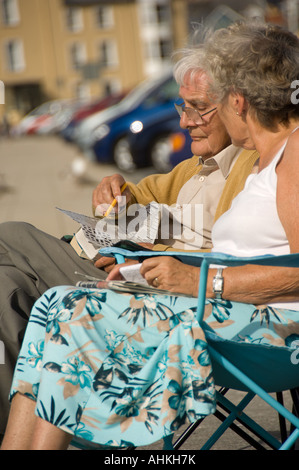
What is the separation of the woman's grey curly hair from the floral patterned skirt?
65cm

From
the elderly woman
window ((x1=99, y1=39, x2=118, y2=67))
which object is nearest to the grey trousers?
the elderly woman

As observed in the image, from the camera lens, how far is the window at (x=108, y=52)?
56.3 metres

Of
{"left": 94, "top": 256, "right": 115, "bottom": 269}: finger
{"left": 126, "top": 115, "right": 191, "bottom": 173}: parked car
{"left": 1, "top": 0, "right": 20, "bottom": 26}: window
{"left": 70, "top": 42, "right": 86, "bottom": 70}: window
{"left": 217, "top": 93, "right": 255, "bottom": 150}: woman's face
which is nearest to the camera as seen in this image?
{"left": 217, "top": 93, "right": 255, "bottom": 150}: woman's face

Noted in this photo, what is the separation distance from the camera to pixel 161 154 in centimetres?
1148

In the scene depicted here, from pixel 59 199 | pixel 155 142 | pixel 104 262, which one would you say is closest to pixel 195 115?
pixel 104 262

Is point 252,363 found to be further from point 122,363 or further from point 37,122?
point 37,122

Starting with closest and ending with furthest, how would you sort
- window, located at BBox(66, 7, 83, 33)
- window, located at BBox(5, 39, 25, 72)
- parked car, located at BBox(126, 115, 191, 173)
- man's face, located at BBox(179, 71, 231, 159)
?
man's face, located at BBox(179, 71, 231, 159)
parked car, located at BBox(126, 115, 191, 173)
window, located at BBox(5, 39, 25, 72)
window, located at BBox(66, 7, 83, 33)

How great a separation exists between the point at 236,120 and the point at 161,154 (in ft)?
30.6

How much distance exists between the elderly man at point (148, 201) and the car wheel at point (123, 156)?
909cm

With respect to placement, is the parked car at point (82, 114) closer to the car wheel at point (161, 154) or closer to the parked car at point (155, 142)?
the parked car at point (155, 142)

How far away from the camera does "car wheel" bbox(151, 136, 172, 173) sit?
11.4 metres

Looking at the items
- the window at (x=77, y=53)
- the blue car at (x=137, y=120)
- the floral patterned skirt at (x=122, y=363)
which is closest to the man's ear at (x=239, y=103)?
the floral patterned skirt at (x=122, y=363)

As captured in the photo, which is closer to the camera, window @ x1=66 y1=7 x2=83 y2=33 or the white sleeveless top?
the white sleeveless top

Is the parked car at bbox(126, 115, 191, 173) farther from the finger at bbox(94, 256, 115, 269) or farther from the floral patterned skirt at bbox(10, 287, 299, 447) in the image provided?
the floral patterned skirt at bbox(10, 287, 299, 447)
